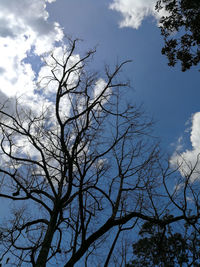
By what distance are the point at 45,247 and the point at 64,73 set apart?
5.49m

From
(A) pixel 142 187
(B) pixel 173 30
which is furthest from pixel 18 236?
(B) pixel 173 30

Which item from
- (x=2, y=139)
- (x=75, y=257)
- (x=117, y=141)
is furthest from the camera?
(x=117, y=141)

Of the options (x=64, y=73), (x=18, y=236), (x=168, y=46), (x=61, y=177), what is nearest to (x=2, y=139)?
(x=61, y=177)

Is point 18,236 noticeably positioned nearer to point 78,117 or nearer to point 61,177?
point 61,177

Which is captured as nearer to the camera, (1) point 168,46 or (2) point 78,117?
(2) point 78,117

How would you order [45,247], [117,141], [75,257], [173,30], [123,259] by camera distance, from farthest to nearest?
1. [123,259]
2. [173,30]
3. [117,141]
4. [45,247]
5. [75,257]

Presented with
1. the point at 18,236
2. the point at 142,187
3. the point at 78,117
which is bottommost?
the point at 18,236

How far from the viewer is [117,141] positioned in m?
7.12

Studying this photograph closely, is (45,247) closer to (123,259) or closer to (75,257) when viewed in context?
(75,257)

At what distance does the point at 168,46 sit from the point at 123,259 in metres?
12.6

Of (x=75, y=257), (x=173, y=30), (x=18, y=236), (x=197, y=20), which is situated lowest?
(x=75, y=257)

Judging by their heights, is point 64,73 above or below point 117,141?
above

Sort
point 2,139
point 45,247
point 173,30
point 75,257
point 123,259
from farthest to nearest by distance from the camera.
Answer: point 123,259 < point 173,30 < point 2,139 < point 45,247 < point 75,257

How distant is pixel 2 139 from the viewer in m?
6.60
